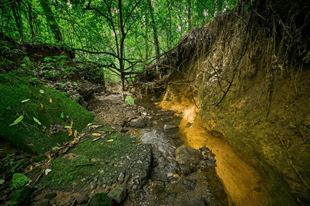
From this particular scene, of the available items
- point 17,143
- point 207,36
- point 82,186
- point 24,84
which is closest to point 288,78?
point 207,36

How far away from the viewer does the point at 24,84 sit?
259 cm

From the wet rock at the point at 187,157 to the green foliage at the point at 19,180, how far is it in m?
2.49

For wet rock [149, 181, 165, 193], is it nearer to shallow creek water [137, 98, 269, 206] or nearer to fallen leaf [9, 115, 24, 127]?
shallow creek water [137, 98, 269, 206]

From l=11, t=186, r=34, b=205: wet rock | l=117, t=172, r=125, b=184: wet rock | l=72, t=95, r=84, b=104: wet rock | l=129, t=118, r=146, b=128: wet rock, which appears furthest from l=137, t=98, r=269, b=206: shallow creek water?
l=72, t=95, r=84, b=104: wet rock

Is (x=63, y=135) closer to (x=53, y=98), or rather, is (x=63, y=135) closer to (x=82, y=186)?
(x=53, y=98)

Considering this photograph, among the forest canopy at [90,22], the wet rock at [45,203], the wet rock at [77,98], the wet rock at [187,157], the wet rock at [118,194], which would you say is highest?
the forest canopy at [90,22]

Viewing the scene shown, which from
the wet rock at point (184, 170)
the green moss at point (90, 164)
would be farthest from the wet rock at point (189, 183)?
the green moss at point (90, 164)

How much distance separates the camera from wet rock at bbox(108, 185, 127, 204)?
5.26 feet

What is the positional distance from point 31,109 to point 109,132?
1.64 m

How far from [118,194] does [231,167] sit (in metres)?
1.99

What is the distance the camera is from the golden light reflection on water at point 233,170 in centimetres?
164

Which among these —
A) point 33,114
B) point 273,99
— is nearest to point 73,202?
point 33,114

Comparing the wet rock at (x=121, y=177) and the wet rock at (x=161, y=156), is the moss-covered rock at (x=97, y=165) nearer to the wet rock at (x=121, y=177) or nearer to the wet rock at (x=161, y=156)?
the wet rock at (x=121, y=177)

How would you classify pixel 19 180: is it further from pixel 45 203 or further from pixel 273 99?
pixel 273 99
